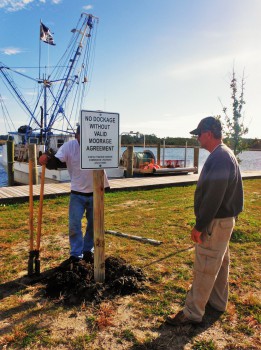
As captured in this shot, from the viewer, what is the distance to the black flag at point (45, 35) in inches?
970

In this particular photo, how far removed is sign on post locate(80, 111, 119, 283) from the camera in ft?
11.8

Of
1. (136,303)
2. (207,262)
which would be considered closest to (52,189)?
(136,303)

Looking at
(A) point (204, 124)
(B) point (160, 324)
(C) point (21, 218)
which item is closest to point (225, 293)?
(B) point (160, 324)

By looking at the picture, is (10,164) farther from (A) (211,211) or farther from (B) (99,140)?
(A) (211,211)

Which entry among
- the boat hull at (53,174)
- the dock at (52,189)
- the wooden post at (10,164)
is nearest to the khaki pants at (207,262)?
the dock at (52,189)

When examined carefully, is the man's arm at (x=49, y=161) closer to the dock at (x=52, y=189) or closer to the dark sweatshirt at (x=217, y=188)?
the dark sweatshirt at (x=217, y=188)

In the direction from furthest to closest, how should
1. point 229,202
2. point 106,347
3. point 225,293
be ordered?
point 225,293
point 229,202
point 106,347

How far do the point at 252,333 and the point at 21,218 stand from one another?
563 cm

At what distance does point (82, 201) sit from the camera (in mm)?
4320

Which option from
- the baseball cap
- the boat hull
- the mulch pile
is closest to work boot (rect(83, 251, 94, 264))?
the mulch pile

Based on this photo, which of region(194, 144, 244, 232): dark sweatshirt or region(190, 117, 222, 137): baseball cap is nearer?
region(194, 144, 244, 232): dark sweatshirt

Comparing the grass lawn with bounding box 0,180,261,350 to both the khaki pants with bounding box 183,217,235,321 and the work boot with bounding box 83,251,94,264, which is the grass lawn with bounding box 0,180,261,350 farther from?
the work boot with bounding box 83,251,94,264

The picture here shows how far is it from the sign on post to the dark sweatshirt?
4.19 ft

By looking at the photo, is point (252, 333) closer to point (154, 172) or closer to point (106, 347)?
point (106, 347)
